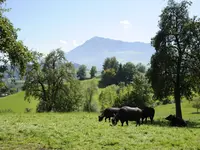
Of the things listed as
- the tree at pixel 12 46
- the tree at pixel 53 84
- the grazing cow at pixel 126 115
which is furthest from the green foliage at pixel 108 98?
the tree at pixel 12 46

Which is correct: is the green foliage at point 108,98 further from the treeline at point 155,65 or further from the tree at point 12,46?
the tree at point 12,46

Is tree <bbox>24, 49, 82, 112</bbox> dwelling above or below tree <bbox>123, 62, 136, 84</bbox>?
below

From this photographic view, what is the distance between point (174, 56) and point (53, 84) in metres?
27.5

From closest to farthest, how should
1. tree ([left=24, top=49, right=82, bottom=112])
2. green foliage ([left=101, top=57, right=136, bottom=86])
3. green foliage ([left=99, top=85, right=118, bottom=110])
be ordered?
tree ([left=24, top=49, right=82, bottom=112]) < green foliage ([left=99, top=85, right=118, bottom=110]) < green foliage ([left=101, top=57, right=136, bottom=86])

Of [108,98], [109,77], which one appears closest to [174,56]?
[108,98]

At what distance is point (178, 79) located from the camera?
35031 mm

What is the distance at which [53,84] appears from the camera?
53.4m

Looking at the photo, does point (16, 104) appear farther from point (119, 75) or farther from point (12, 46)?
point (12, 46)

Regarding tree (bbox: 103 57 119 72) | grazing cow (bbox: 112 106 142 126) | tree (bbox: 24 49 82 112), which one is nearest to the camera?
grazing cow (bbox: 112 106 142 126)

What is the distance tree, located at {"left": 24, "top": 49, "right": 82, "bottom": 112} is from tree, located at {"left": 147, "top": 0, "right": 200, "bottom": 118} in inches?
899

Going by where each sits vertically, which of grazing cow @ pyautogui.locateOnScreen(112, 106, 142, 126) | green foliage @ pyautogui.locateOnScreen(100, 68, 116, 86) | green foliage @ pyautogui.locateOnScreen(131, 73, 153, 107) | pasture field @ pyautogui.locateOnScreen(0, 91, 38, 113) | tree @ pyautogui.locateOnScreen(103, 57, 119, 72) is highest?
tree @ pyautogui.locateOnScreen(103, 57, 119, 72)

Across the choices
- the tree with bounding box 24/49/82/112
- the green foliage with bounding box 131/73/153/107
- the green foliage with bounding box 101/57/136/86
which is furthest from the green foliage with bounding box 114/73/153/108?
the green foliage with bounding box 101/57/136/86

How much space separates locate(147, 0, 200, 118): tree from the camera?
34156 millimetres

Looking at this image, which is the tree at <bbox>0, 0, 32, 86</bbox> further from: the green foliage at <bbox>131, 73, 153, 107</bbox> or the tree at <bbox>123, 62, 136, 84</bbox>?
the tree at <bbox>123, 62, 136, 84</bbox>
